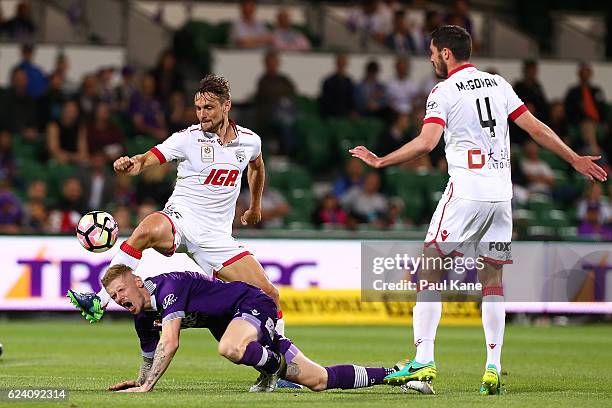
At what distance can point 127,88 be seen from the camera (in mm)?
20656

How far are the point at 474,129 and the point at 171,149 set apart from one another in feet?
7.87

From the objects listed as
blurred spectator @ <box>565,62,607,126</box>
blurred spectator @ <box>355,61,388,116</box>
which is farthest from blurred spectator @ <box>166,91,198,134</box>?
blurred spectator @ <box>565,62,607,126</box>

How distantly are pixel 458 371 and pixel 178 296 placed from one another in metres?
3.44

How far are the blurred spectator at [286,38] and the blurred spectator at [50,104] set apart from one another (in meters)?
4.24

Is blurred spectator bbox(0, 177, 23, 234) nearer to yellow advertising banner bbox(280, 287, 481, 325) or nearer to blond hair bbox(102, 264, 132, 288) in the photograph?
yellow advertising banner bbox(280, 287, 481, 325)

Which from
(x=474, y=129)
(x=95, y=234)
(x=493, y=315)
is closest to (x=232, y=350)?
(x=95, y=234)

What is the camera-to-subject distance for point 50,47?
2147 cm

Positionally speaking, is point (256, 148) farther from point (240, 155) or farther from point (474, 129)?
point (474, 129)

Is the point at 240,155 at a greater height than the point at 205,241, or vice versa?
the point at 240,155

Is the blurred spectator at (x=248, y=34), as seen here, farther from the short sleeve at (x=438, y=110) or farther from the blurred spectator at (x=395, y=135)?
the short sleeve at (x=438, y=110)

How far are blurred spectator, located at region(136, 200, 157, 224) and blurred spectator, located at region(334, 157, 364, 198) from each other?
9.82 ft

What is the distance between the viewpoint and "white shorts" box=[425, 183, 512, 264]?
30.2ft

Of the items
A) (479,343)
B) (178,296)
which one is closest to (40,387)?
(178,296)

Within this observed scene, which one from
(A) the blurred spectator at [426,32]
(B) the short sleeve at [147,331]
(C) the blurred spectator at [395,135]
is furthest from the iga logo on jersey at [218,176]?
(A) the blurred spectator at [426,32]
